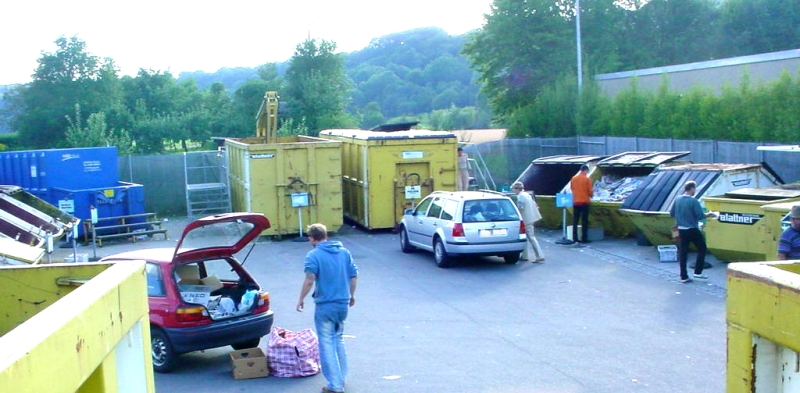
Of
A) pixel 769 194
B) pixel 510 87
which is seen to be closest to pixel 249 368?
pixel 769 194

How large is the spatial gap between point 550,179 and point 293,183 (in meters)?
6.90

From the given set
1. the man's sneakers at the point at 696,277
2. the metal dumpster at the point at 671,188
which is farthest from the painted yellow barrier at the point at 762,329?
the metal dumpster at the point at 671,188

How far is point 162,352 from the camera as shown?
9.62m

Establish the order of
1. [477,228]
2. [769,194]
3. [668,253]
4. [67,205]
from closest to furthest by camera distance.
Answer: [769,194] → [477,228] → [668,253] → [67,205]

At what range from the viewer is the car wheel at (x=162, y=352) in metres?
9.53

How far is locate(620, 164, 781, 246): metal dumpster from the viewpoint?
16.8 meters

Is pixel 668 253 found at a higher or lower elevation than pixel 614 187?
lower

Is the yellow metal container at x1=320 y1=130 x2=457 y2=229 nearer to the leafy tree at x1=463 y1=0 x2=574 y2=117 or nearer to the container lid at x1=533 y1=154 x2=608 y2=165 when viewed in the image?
the container lid at x1=533 y1=154 x2=608 y2=165

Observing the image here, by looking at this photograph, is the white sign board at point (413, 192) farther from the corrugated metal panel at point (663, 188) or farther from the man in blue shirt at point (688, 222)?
the man in blue shirt at point (688, 222)

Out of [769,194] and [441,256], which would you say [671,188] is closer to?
[769,194]

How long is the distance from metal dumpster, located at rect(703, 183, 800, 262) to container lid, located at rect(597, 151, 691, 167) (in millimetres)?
4304

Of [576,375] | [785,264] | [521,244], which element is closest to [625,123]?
[521,244]

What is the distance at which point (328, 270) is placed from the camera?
28.3 feet

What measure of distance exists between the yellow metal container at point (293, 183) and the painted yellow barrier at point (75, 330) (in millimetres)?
17118
